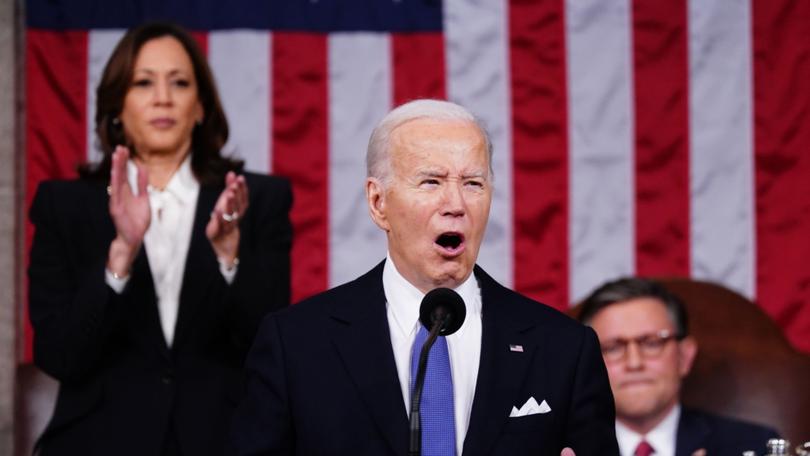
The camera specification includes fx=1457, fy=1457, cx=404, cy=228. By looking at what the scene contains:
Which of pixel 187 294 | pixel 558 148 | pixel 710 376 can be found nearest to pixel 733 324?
pixel 710 376

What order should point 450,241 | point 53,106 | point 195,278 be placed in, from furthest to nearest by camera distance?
point 53,106
point 195,278
point 450,241

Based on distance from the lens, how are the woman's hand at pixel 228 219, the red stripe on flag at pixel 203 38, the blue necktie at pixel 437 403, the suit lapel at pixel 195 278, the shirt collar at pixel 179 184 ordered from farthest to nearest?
the red stripe on flag at pixel 203 38
the shirt collar at pixel 179 184
the suit lapel at pixel 195 278
the woman's hand at pixel 228 219
the blue necktie at pixel 437 403

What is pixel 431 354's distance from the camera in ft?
7.93

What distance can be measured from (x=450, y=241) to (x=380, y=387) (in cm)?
28

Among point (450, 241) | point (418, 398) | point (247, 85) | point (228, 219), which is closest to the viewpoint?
point (418, 398)

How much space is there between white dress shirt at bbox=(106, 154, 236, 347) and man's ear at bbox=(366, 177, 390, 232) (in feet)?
2.72

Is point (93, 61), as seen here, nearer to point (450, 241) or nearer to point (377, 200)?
point (377, 200)

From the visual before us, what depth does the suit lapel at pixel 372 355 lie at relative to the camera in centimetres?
235

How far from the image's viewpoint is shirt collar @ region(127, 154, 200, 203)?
3498 millimetres

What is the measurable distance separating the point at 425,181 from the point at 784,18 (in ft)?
9.22

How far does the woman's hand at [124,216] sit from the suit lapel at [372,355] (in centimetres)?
88

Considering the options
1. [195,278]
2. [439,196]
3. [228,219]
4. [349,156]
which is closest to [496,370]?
[439,196]

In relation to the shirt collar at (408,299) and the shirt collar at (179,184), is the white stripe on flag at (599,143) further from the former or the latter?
the shirt collar at (408,299)

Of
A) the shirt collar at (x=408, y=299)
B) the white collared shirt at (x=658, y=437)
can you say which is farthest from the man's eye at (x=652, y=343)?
the shirt collar at (x=408, y=299)
